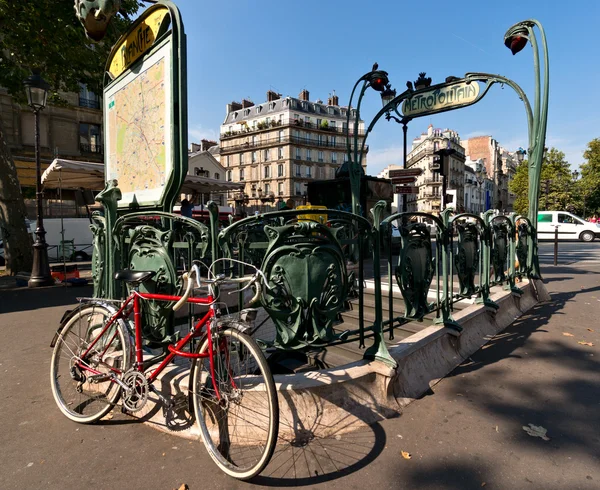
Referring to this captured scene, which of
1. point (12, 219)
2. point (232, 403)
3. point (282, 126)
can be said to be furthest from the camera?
point (282, 126)

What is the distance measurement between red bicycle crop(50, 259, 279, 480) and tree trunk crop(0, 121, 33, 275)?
1013 centimetres

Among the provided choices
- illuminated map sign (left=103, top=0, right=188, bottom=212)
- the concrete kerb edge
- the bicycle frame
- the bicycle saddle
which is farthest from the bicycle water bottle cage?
illuminated map sign (left=103, top=0, right=188, bottom=212)

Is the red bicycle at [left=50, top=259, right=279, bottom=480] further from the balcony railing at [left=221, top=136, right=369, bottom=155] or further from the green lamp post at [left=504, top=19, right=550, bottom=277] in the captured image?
the balcony railing at [left=221, top=136, right=369, bottom=155]

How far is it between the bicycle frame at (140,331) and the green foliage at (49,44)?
29.3 ft

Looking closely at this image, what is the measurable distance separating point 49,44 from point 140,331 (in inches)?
451

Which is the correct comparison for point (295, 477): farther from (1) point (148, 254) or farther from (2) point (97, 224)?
(2) point (97, 224)

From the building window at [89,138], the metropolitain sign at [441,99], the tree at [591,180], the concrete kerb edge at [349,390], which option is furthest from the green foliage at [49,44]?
the tree at [591,180]

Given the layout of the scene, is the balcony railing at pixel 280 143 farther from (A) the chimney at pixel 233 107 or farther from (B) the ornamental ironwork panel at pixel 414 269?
(B) the ornamental ironwork panel at pixel 414 269

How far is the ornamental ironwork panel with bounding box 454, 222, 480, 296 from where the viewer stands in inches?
188

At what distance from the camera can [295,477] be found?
2178mm

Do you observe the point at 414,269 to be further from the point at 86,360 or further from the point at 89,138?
the point at 89,138

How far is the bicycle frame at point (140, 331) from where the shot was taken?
237 cm

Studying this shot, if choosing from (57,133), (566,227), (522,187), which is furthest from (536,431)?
(522,187)

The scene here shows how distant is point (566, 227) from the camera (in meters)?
25.8
